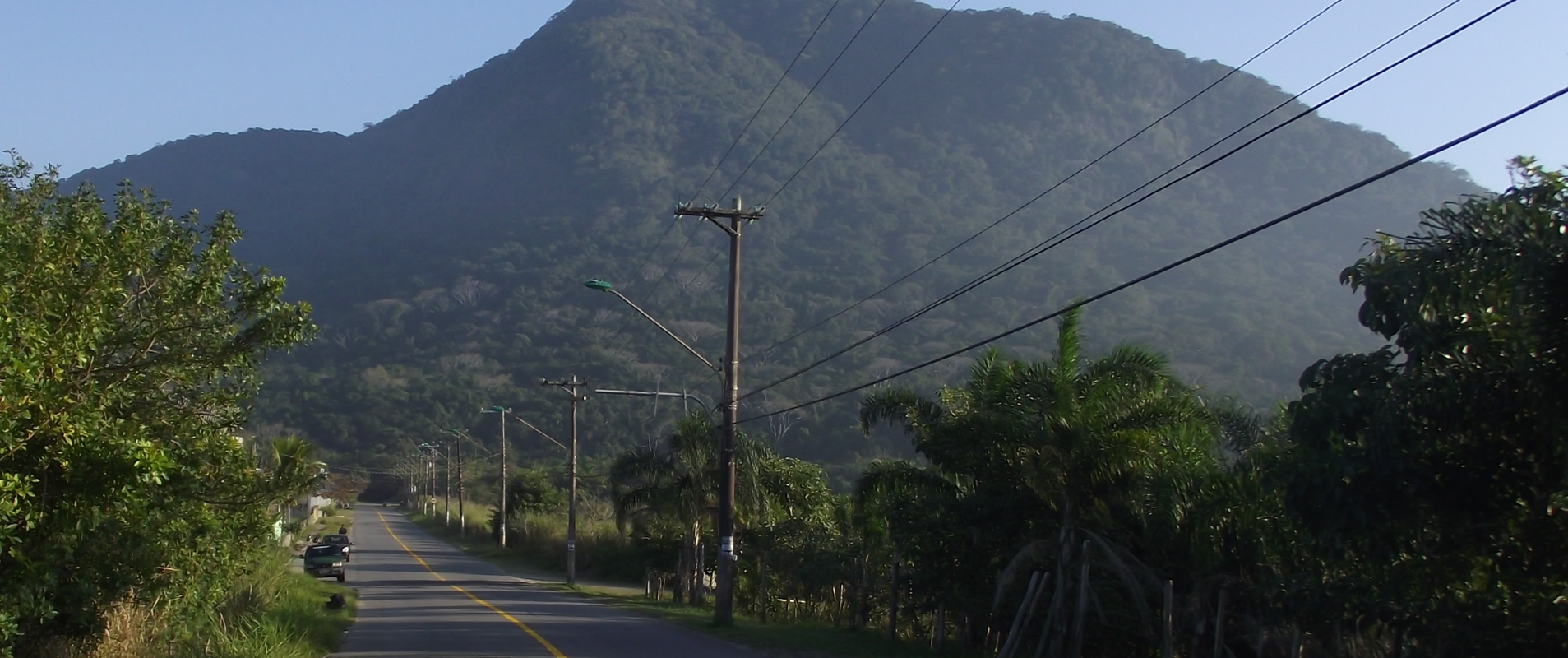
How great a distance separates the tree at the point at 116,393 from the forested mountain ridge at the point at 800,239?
69733 millimetres

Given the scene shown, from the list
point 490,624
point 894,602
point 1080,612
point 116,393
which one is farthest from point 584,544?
point 116,393

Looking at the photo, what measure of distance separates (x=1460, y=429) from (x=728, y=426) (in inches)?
653

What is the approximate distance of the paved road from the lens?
64.7 ft

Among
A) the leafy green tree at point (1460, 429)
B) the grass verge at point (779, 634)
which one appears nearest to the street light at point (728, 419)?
the grass verge at point (779, 634)

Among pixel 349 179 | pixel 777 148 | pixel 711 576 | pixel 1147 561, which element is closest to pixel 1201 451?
pixel 1147 561

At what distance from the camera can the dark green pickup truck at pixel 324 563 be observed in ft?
134

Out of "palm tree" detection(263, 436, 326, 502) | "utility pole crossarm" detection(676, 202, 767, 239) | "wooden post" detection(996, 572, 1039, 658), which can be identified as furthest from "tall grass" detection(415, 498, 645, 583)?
"wooden post" detection(996, 572, 1039, 658)

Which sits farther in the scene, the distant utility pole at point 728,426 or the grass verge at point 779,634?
the distant utility pole at point 728,426

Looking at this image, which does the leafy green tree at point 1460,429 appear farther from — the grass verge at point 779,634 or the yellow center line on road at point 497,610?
the yellow center line on road at point 497,610

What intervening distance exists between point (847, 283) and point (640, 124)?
246 feet

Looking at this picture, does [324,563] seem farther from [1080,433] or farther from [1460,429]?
[1460,429]

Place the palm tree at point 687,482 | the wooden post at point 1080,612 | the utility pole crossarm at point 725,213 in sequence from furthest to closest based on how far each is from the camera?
the palm tree at point 687,482 < the utility pole crossarm at point 725,213 < the wooden post at point 1080,612

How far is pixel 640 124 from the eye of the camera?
189750 mm

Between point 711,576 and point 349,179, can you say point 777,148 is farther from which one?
point 711,576
